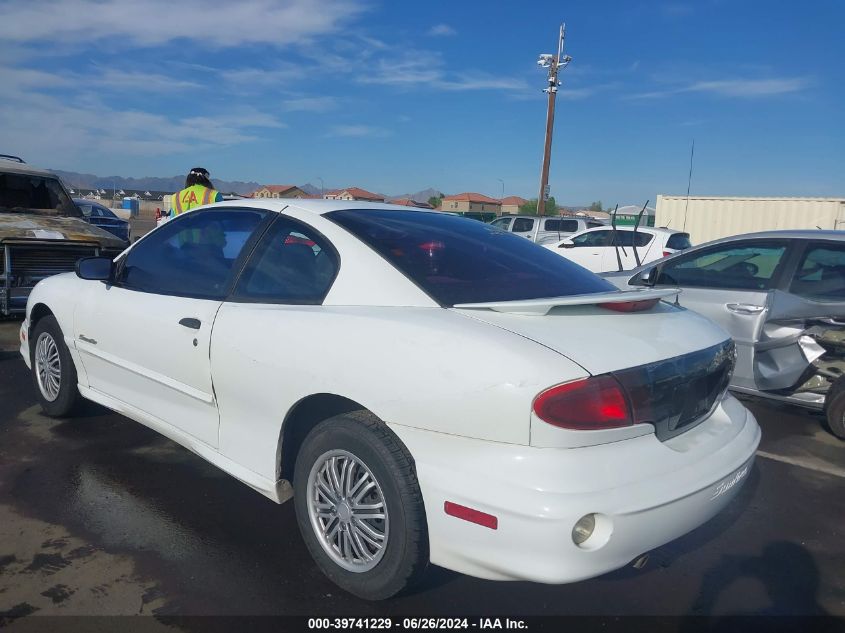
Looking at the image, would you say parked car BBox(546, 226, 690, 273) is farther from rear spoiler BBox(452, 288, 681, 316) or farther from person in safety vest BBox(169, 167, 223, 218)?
rear spoiler BBox(452, 288, 681, 316)

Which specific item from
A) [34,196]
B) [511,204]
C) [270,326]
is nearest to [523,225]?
[34,196]

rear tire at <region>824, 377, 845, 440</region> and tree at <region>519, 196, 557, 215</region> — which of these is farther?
tree at <region>519, 196, 557, 215</region>

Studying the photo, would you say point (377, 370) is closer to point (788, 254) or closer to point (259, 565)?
point (259, 565)

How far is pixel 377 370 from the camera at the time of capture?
100 inches

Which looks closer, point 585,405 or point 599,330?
point 585,405

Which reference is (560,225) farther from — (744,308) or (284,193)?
(744,308)

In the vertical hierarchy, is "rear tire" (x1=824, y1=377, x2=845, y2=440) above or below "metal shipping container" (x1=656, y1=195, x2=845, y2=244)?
below

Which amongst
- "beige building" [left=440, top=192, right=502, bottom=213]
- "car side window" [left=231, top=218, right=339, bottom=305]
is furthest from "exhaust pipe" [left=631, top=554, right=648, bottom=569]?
"beige building" [left=440, top=192, right=502, bottom=213]

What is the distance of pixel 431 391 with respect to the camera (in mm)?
2400

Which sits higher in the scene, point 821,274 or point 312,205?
point 312,205

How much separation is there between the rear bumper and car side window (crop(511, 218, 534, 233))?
18195mm

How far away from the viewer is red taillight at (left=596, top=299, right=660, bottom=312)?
9.27 feet

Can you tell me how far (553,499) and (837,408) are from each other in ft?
12.2

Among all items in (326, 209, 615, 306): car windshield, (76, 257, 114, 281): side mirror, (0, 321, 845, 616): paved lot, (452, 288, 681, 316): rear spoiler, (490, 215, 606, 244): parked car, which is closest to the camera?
(452, 288, 681, 316): rear spoiler
